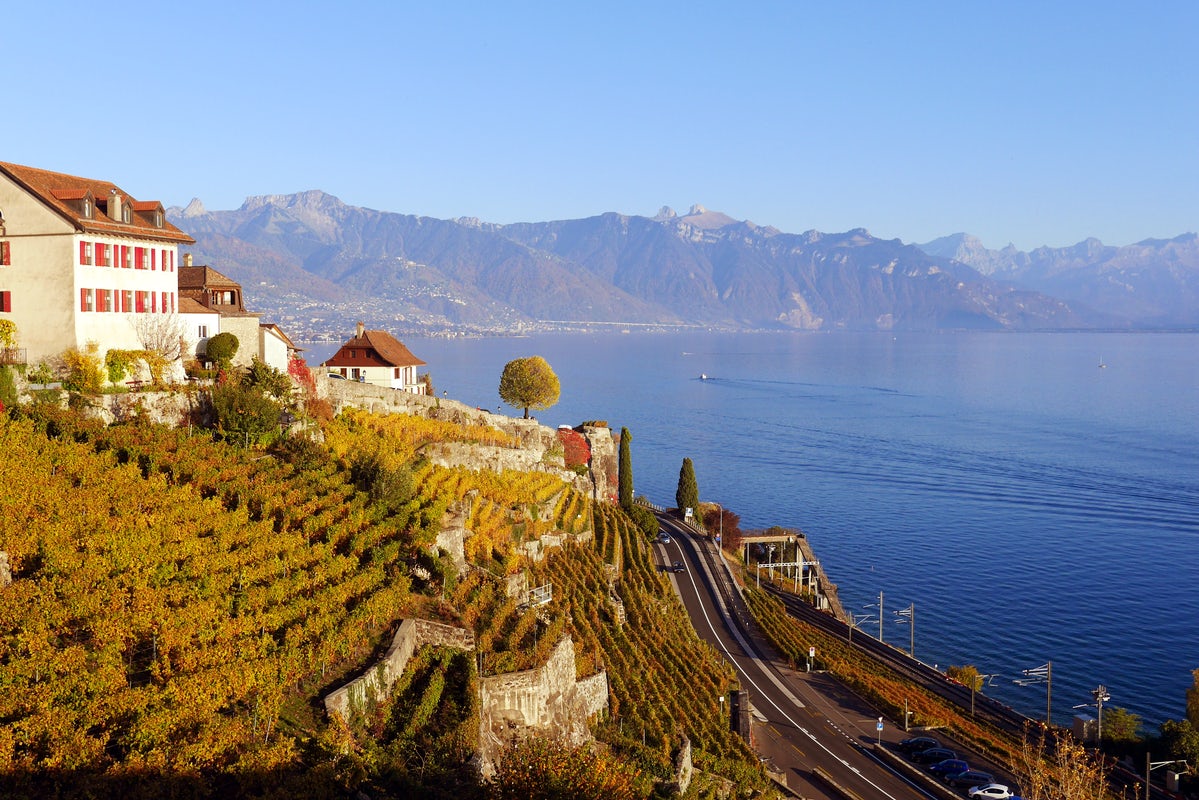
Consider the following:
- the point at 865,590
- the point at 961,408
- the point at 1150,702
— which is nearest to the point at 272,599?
the point at 1150,702

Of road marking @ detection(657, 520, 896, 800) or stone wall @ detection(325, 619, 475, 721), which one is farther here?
road marking @ detection(657, 520, 896, 800)

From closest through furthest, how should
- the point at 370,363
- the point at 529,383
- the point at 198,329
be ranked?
the point at 198,329 → the point at 370,363 → the point at 529,383

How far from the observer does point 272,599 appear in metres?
27.3

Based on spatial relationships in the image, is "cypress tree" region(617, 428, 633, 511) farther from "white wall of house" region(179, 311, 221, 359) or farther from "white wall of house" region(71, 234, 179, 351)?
"white wall of house" region(71, 234, 179, 351)

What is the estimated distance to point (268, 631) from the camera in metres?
26.2

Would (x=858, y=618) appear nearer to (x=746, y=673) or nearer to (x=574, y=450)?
(x=574, y=450)

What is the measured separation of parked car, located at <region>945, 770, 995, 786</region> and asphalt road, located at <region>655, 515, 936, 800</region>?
6.07ft

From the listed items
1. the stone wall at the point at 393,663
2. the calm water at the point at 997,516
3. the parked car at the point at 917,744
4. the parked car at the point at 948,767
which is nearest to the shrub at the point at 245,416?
the stone wall at the point at 393,663

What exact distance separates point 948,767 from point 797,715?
7.72m

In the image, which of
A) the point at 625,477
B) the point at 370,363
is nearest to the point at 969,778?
the point at 625,477

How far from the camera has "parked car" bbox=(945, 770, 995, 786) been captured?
40.6m

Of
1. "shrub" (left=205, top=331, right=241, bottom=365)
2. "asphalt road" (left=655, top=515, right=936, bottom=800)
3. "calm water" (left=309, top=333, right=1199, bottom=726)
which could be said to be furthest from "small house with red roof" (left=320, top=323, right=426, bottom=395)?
"calm water" (left=309, top=333, right=1199, bottom=726)

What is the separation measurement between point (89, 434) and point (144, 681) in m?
16.5

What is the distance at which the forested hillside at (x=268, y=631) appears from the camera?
20.3m
